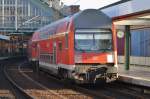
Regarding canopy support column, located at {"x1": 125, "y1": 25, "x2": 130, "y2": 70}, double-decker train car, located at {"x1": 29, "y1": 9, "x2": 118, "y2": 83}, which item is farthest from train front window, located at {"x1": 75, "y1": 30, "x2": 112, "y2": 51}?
canopy support column, located at {"x1": 125, "y1": 25, "x2": 130, "y2": 70}

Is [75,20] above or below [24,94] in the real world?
above

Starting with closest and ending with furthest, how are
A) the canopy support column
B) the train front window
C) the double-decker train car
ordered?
the double-decker train car → the train front window → the canopy support column

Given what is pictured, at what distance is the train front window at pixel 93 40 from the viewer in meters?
21.8

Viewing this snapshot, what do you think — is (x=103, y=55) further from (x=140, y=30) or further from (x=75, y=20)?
(x=140, y=30)

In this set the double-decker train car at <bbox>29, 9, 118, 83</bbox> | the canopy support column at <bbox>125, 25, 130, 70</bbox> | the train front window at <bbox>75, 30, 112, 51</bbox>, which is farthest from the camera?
the canopy support column at <bbox>125, 25, 130, 70</bbox>

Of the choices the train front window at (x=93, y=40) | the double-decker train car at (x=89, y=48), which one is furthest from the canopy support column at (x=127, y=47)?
the train front window at (x=93, y=40)

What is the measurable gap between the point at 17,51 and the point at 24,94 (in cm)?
6868

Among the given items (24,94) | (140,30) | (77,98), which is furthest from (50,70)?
(140,30)

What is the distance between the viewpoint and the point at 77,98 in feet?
58.9

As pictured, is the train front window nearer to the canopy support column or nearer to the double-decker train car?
the double-decker train car

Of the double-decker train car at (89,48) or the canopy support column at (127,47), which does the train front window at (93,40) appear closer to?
the double-decker train car at (89,48)

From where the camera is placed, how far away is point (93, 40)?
2189 cm

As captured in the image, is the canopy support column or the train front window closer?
the train front window

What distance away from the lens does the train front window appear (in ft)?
71.6
